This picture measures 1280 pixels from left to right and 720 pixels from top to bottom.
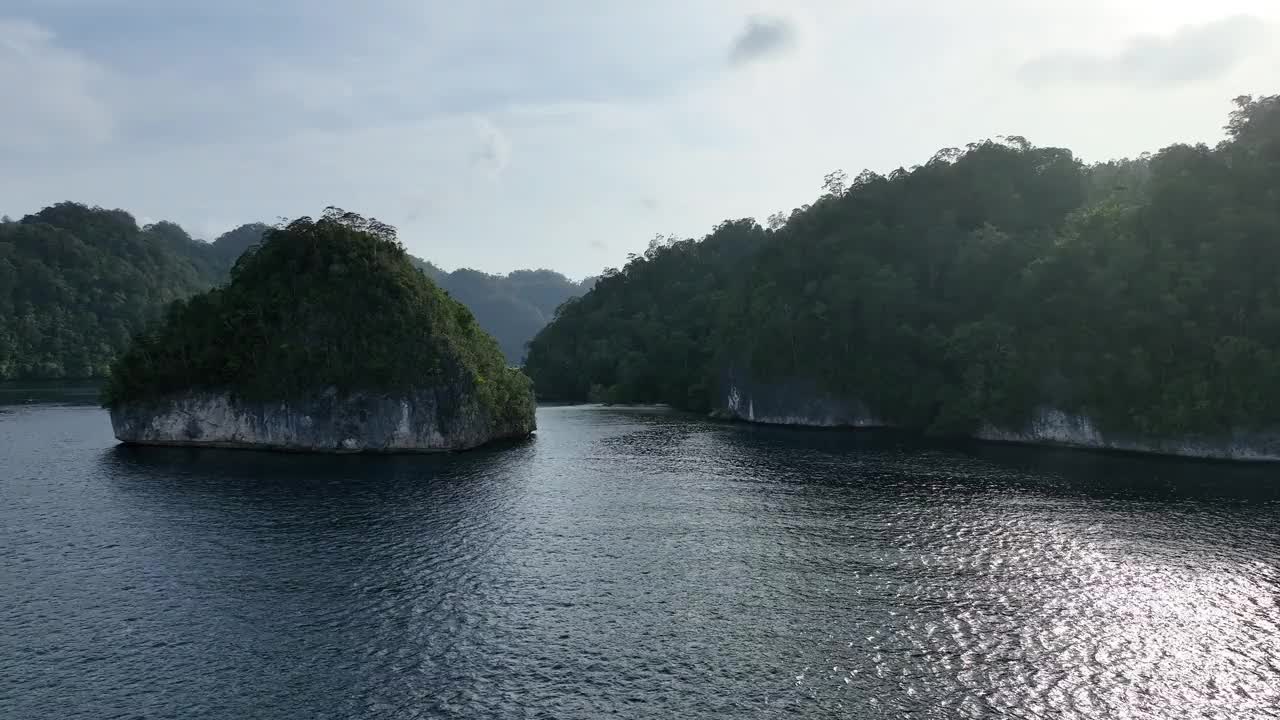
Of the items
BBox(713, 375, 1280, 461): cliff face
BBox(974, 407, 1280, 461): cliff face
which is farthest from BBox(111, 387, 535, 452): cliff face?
BBox(974, 407, 1280, 461): cliff face

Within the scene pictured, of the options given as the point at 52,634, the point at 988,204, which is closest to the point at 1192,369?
the point at 988,204

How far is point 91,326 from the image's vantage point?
19400 centimetres

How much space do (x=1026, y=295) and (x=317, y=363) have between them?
80.2m

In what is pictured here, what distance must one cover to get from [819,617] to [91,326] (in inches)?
8866

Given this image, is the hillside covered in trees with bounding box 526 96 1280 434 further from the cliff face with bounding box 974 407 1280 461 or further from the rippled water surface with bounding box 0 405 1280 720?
the rippled water surface with bounding box 0 405 1280 720

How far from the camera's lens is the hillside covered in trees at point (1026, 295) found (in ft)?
226

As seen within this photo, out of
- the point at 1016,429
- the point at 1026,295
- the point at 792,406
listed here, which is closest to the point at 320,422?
the point at 792,406

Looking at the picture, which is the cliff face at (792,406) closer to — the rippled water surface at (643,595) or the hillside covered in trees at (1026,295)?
the hillside covered in trees at (1026,295)

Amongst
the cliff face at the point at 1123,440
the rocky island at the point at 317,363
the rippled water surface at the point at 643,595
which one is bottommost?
the rippled water surface at the point at 643,595

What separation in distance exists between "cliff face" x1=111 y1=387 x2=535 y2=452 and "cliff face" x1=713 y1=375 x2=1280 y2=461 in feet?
154

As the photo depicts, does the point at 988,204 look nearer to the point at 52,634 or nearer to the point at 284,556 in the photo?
the point at 284,556

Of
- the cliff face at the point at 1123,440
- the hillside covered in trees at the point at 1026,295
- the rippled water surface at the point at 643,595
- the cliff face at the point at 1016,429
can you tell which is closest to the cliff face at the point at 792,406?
the cliff face at the point at 1016,429

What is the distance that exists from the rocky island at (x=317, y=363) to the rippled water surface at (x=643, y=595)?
15.2 metres

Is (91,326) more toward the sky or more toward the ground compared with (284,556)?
more toward the sky
